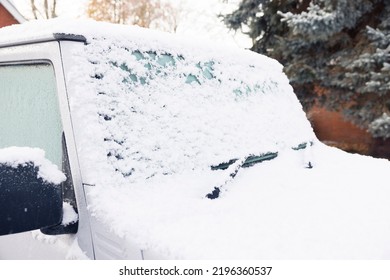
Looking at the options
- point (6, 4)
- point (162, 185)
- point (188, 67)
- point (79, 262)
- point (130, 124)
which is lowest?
point (6, 4)

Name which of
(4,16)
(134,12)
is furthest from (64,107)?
(134,12)

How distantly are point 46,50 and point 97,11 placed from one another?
73.9 feet

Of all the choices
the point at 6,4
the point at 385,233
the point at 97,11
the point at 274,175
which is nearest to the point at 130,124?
the point at 274,175

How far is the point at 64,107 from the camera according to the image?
1340mm

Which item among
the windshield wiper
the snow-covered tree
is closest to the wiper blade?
the windshield wiper

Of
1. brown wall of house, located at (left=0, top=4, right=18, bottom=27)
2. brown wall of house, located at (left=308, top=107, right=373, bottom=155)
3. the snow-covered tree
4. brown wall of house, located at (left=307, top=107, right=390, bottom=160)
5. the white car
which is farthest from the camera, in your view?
the snow-covered tree

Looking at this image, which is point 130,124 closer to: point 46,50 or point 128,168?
point 128,168

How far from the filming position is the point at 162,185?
4.50 ft

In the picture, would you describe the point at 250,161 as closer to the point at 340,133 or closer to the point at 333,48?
the point at 333,48

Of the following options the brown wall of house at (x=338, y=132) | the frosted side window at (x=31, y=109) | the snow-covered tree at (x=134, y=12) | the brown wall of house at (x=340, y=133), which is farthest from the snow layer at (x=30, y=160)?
the snow-covered tree at (x=134, y=12)

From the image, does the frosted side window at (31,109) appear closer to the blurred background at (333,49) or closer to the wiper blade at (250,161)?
the wiper blade at (250,161)

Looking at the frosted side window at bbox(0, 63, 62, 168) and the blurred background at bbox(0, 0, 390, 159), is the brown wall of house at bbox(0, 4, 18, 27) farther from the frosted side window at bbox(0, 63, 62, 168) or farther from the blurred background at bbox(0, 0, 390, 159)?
the frosted side window at bbox(0, 63, 62, 168)

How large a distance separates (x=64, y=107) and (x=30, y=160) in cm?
34

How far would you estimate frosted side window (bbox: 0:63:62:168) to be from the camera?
1418mm
